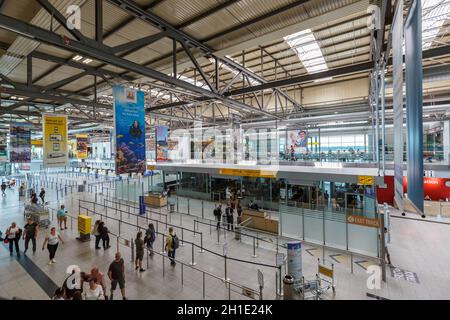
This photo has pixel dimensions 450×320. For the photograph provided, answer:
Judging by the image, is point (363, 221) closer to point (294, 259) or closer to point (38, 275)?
point (294, 259)

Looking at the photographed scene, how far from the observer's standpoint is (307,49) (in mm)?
9555

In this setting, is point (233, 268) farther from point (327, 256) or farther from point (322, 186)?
point (322, 186)

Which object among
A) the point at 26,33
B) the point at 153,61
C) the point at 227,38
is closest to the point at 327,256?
the point at 227,38

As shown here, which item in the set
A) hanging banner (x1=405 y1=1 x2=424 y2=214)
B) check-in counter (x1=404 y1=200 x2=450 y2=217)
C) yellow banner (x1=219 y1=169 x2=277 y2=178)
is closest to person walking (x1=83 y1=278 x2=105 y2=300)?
hanging banner (x1=405 y1=1 x2=424 y2=214)

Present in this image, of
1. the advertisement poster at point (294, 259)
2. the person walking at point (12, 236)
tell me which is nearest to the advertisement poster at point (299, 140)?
the advertisement poster at point (294, 259)

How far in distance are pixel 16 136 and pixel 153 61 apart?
532 inches

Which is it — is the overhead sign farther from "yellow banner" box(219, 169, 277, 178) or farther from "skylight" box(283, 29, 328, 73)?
"skylight" box(283, 29, 328, 73)

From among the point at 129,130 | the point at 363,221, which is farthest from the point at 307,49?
the point at 129,130

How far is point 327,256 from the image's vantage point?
899cm

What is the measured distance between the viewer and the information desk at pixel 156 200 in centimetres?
1717

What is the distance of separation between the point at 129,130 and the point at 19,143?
1320 cm

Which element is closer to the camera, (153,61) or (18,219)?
(153,61)

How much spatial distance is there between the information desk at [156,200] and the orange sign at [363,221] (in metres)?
12.8

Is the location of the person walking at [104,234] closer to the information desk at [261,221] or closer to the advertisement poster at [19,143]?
the information desk at [261,221]
